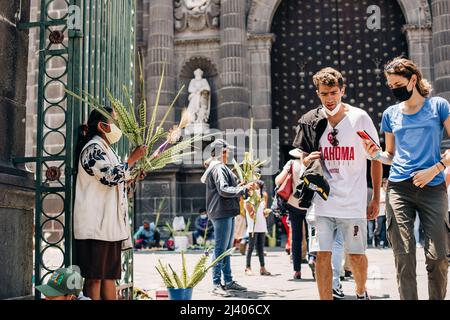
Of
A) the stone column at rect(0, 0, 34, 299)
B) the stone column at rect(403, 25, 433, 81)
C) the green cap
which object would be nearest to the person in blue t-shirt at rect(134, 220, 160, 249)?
the stone column at rect(403, 25, 433, 81)

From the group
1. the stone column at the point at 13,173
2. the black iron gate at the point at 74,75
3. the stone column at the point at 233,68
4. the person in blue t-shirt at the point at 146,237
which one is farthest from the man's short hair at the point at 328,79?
the stone column at the point at 233,68

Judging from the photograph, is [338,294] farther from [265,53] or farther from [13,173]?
[265,53]

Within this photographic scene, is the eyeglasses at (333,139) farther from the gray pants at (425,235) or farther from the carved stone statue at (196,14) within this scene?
the carved stone statue at (196,14)

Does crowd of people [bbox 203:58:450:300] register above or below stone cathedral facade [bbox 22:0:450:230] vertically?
below

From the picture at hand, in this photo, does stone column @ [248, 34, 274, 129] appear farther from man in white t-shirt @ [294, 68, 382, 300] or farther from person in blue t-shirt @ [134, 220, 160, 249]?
man in white t-shirt @ [294, 68, 382, 300]

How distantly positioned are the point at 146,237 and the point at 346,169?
11.0 meters

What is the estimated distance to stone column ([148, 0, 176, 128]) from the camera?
1678cm

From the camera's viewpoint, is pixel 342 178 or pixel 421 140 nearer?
pixel 421 140

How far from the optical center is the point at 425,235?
13.9ft

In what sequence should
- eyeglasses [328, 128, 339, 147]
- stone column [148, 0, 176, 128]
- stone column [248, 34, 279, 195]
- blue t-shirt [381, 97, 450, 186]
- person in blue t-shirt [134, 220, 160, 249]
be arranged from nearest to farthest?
blue t-shirt [381, 97, 450, 186] < eyeglasses [328, 128, 339, 147] < person in blue t-shirt [134, 220, 160, 249] < stone column [248, 34, 279, 195] < stone column [148, 0, 176, 128]

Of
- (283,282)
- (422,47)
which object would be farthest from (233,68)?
(283,282)
